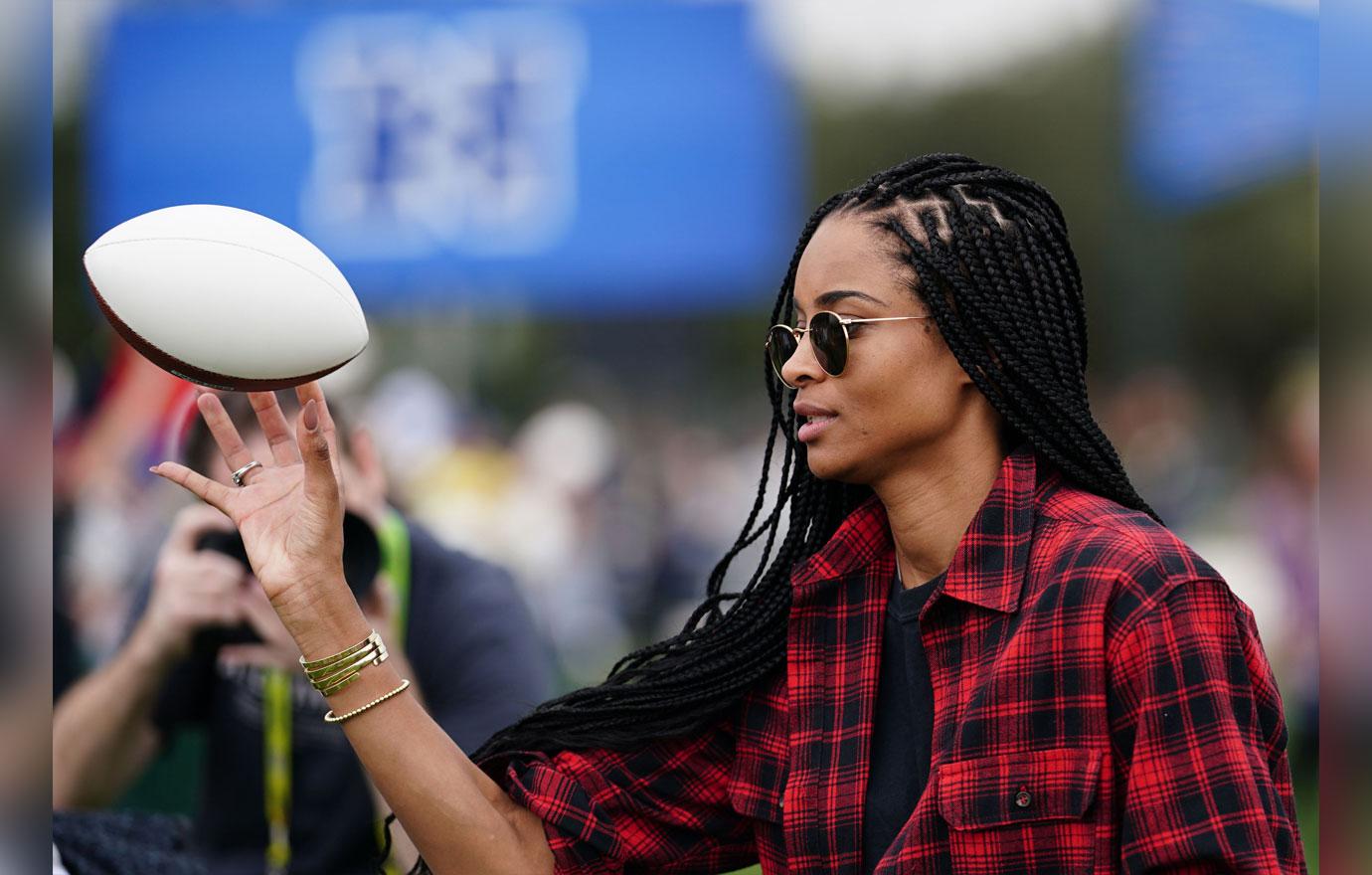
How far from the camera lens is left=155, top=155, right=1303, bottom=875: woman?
1884mm

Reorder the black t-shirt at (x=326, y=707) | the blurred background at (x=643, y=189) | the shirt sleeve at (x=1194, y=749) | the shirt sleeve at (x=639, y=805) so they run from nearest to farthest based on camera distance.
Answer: the shirt sleeve at (x=1194, y=749) → the shirt sleeve at (x=639, y=805) → the black t-shirt at (x=326, y=707) → the blurred background at (x=643, y=189)

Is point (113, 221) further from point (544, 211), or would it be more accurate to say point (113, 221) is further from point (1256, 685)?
point (1256, 685)

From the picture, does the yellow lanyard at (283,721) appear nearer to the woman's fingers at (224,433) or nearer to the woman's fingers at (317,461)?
the woman's fingers at (224,433)

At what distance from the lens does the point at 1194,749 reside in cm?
182

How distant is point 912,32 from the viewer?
360 inches

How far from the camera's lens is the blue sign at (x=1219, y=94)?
7789 millimetres

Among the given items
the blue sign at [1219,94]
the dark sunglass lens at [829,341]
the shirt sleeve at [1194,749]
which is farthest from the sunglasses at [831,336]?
the blue sign at [1219,94]

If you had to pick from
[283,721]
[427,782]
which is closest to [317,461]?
[427,782]

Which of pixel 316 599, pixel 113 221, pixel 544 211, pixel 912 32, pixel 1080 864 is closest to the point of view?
pixel 1080 864

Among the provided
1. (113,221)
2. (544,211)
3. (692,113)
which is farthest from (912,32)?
(113,221)

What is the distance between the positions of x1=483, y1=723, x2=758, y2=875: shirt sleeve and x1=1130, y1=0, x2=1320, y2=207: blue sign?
6.46 metres

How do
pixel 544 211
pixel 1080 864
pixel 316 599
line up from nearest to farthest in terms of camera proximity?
1. pixel 1080 864
2. pixel 316 599
3. pixel 544 211

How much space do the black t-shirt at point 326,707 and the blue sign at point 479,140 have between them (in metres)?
3.47

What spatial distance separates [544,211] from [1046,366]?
550cm
